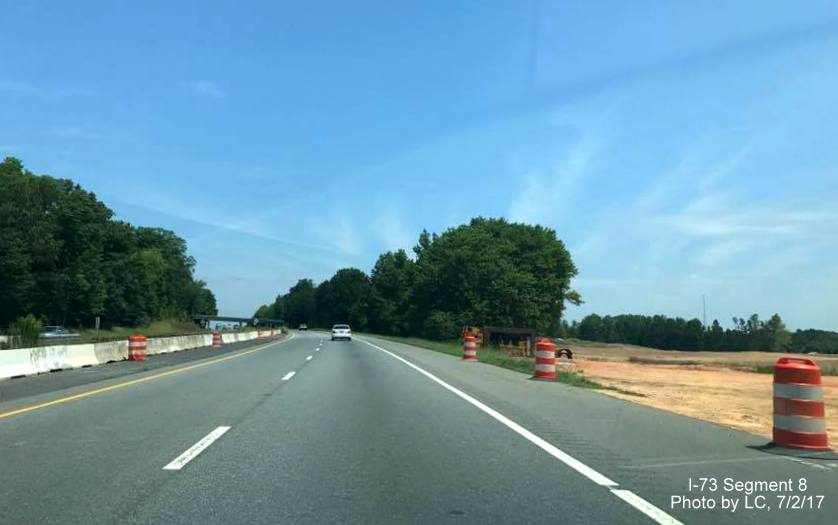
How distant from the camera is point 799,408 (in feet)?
32.1

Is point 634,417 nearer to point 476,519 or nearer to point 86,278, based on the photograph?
point 476,519

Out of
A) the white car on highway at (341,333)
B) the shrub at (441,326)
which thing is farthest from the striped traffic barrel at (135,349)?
the shrub at (441,326)

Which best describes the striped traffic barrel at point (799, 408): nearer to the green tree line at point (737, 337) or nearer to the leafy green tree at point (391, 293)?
the leafy green tree at point (391, 293)

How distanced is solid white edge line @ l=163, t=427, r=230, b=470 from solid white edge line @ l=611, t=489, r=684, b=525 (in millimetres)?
4847

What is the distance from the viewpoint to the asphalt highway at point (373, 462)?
6.54 metres

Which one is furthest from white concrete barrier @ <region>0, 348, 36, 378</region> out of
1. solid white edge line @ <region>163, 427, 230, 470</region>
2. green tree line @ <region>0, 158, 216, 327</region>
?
green tree line @ <region>0, 158, 216, 327</region>

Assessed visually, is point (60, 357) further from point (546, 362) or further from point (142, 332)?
point (142, 332)

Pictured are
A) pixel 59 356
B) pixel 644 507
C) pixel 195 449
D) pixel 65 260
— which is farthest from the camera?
pixel 65 260

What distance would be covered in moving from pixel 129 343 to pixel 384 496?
1065 inches

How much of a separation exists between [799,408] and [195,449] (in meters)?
8.05

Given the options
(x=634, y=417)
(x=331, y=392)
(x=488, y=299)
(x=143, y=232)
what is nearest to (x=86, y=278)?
(x=488, y=299)

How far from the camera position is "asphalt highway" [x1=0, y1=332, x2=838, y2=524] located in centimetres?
654

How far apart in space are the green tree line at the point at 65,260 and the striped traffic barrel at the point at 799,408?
81.6 m

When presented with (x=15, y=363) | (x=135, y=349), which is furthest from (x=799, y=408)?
(x=135, y=349)
